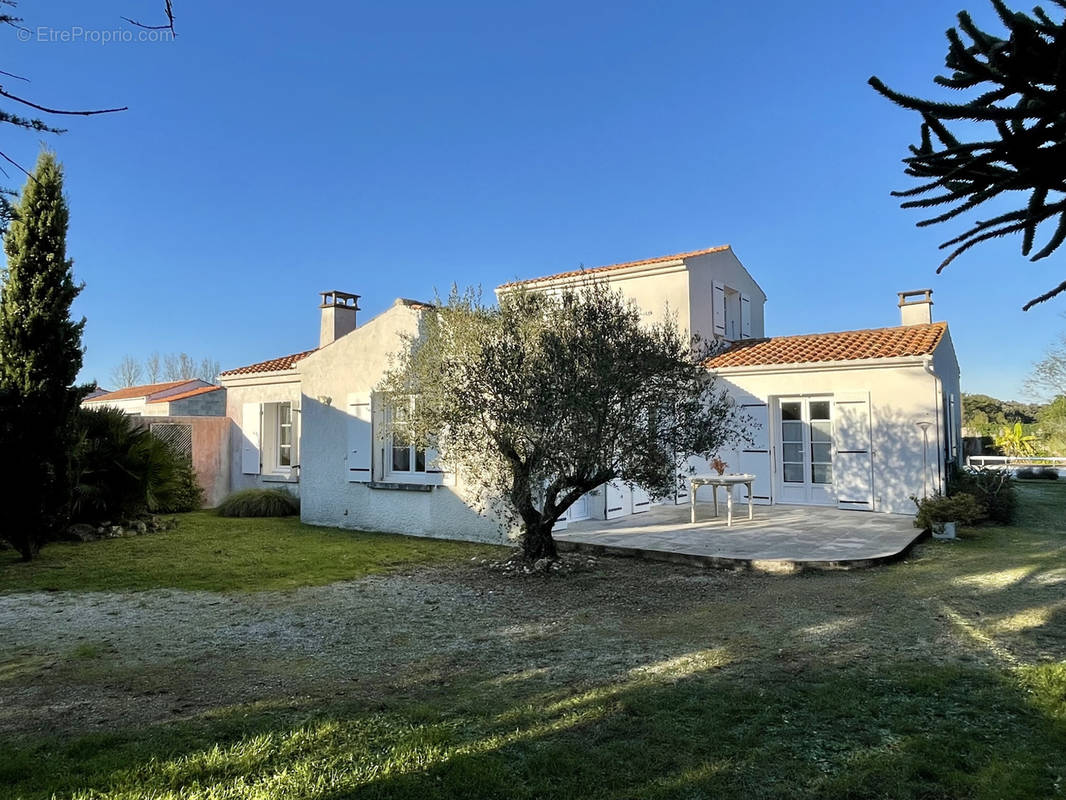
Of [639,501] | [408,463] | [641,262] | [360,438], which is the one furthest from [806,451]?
[360,438]

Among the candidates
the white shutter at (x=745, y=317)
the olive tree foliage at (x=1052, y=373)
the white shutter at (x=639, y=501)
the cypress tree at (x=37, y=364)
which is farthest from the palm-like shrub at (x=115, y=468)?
the olive tree foliage at (x=1052, y=373)

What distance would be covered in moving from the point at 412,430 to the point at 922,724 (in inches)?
258

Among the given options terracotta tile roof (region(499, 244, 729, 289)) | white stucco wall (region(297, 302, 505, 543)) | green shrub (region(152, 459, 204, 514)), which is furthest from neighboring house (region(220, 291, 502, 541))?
terracotta tile roof (region(499, 244, 729, 289))

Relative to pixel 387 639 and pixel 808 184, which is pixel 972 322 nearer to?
pixel 808 184

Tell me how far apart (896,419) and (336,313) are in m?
13.2

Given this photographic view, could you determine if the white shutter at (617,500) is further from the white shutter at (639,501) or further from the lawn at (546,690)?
the lawn at (546,690)

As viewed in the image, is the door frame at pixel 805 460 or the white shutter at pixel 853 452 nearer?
the white shutter at pixel 853 452

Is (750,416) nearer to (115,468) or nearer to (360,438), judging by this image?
(360,438)

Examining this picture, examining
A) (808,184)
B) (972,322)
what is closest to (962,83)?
(808,184)

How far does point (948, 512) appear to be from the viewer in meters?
10.3

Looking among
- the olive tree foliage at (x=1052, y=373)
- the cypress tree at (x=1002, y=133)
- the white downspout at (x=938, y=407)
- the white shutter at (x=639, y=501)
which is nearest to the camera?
the cypress tree at (x=1002, y=133)

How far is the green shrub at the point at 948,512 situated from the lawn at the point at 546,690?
3.15 m

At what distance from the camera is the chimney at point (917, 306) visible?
1541 centimetres

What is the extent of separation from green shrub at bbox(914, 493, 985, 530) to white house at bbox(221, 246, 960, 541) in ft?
5.49
